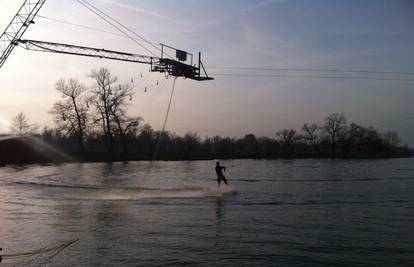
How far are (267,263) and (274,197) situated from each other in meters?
19.0

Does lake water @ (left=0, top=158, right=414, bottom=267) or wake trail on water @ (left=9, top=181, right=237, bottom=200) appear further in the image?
wake trail on water @ (left=9, top=181, right=237, bottom=200)

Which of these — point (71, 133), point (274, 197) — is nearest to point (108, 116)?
point (71, 133)

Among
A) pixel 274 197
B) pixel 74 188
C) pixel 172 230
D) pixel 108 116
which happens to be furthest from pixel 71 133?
pixel 172 230

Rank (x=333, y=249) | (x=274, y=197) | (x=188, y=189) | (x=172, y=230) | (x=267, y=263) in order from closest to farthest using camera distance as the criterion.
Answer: (x=267, y=263) < (x=333, y=249) < (x=172, y=230) < (x=274, y=197) < (x=188, y=189)

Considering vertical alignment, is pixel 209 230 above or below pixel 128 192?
below

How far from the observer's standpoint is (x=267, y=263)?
1477 cm

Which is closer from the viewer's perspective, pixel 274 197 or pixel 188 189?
pixel 274 197

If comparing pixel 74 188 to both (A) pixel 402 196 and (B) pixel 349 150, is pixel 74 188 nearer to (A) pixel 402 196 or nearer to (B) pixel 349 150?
(A) pixel 402 196

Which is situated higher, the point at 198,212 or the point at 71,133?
the point at 71,133

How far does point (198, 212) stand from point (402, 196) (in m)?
15.3

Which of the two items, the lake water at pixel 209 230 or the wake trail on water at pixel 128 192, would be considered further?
the wake trail on water at pixel 128 192

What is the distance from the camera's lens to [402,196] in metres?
34.1

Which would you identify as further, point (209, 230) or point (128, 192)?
point (128, 192)

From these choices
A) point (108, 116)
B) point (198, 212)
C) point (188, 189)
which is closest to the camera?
point (198, 212)
